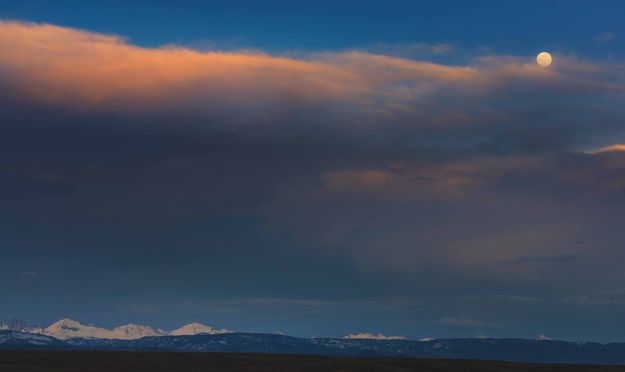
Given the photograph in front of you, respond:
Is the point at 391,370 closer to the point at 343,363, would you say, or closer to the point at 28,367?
the point at 343,363

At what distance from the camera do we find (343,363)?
199125mm

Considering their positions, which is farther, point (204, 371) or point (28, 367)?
point (28, 367)

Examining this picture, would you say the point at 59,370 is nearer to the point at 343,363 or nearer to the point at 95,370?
the point at 95,370

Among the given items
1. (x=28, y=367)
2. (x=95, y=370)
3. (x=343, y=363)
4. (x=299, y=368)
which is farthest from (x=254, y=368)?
(x=28, y=367)

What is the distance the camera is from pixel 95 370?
192m

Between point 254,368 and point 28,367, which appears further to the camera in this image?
→ point 28,367

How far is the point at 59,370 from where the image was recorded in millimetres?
186125

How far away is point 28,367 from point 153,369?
2948 centimetres

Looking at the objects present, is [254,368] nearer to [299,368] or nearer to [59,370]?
[299,368]

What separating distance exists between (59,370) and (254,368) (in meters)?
45.1

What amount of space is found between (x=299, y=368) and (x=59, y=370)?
5496 cm

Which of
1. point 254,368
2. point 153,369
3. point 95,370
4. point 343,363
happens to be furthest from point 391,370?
point 95,370

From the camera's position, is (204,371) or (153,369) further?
(153,369)

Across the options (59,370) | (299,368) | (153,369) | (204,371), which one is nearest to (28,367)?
(59,370)
